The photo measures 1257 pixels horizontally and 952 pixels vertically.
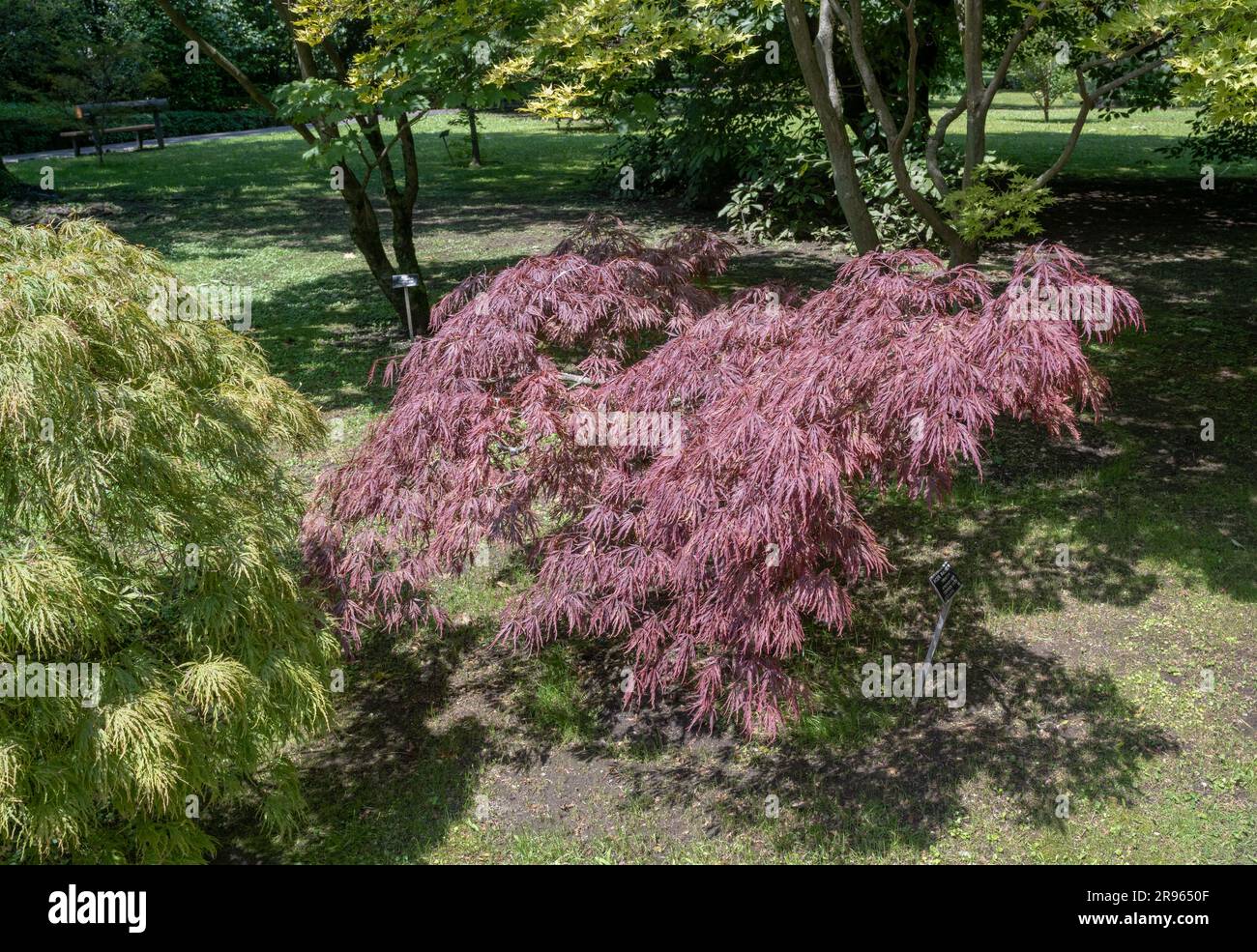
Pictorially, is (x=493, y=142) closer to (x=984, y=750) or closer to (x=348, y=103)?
(x=348, y=103)

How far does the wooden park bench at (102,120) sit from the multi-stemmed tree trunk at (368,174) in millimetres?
14935

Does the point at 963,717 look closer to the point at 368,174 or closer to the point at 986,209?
the point at 986,209

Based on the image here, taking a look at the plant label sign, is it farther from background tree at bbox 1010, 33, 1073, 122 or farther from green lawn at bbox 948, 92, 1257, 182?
green lawn at bbox 948, 92, 1257, 182

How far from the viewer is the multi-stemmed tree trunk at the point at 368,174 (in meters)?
8.71

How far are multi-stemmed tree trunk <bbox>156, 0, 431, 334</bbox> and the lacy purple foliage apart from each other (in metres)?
3.95

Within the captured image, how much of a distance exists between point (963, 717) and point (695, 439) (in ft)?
7.05

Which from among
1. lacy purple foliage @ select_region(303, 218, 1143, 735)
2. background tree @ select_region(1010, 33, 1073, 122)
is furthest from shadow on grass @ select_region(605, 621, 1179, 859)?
background tree @ select_region(1010, 33, 1073, 122)

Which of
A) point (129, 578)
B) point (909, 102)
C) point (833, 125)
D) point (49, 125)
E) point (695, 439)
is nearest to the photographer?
point (129, 578)

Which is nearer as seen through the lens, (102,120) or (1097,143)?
(102,120)

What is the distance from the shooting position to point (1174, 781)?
15.1ft

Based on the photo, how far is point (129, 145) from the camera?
26.6 m

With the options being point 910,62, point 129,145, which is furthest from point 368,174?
point 129,145

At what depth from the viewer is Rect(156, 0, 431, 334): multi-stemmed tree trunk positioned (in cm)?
871

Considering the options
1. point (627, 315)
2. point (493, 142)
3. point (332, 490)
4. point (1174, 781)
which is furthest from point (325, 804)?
point (493, 142)
